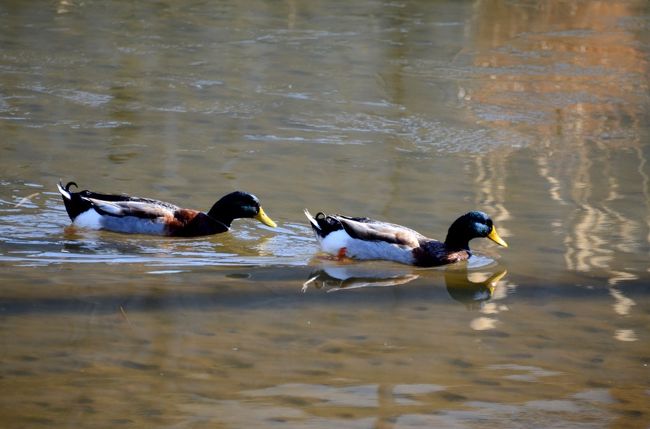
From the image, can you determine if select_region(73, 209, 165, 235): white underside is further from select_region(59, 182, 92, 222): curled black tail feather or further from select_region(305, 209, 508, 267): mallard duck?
select_region(305, 209, 508, 267): mallard duck

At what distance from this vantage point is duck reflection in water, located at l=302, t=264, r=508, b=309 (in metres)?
8.38

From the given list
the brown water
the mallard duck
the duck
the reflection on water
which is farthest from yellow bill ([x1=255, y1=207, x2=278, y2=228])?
the reflection on water

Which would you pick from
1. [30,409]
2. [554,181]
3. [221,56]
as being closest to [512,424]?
[30,409]

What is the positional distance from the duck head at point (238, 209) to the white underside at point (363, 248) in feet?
2.25

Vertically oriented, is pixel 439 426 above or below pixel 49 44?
below

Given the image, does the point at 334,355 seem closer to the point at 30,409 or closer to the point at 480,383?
the point at 480,383

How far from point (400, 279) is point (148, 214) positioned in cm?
197

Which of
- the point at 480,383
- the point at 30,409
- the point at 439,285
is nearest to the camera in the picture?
the point at 30,409

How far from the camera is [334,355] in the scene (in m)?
7.01

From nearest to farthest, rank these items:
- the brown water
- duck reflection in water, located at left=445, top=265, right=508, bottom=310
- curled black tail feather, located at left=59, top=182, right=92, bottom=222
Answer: the brown water, duck reflection in water, located at left=445, top=265, right=508, bottom=310, curled black tail feather, located at left=59, top=182, right=92, bottom=222

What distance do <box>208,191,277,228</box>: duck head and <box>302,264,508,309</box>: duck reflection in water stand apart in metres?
0.92

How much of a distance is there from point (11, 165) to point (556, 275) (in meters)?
4.69

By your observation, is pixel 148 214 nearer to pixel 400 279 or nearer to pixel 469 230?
pixel 400 279

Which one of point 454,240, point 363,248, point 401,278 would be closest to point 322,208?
point 363,248
